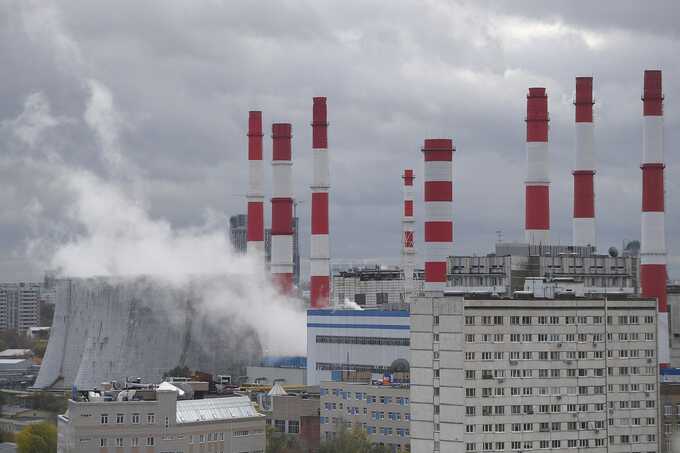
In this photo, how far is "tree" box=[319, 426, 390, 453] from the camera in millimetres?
57156

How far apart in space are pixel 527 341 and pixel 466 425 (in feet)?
10.6

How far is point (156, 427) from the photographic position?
53062mm

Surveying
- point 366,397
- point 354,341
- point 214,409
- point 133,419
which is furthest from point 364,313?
point 133,419

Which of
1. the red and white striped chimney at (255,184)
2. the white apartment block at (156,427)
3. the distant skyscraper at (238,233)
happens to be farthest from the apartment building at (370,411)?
the distant skyscraper at (238,233)

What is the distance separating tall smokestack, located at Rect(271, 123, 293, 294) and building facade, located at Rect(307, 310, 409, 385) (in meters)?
8.32

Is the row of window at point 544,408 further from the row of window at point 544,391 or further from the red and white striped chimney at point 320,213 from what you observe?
the red and white striped chimney at point 320,213

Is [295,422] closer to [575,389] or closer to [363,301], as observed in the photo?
[575,389]

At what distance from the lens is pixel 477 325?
45.0 m

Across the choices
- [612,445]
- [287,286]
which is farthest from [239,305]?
[612,445]

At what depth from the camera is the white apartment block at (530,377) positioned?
44781mm

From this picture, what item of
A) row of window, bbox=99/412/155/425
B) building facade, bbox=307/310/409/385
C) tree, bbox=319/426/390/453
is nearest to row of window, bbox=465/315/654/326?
tree, bbox=319/426/390/453

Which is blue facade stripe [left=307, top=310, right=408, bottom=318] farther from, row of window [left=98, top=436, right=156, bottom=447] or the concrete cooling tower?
row of window [left=98, top=436, right=156, bottom=447]

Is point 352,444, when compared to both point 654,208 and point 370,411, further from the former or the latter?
point 654,208

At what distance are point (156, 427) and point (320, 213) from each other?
3064cm
